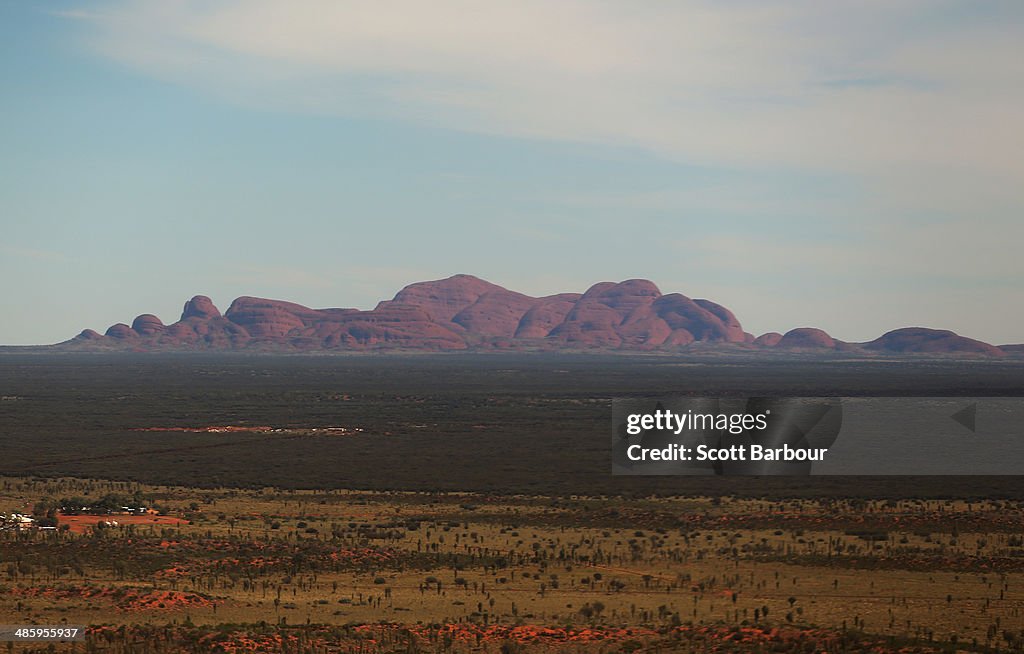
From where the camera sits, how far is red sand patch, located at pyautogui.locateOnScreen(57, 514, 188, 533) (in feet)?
131

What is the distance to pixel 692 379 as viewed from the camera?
176m

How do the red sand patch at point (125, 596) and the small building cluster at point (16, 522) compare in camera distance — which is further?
the small building cluster at point (16, 522)

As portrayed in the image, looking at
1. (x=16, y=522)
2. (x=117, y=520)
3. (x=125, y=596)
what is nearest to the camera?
(x=125, y=596)

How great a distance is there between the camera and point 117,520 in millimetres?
41250

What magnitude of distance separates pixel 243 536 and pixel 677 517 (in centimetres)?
1682

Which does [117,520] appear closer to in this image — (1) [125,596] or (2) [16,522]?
(2) [16,522]

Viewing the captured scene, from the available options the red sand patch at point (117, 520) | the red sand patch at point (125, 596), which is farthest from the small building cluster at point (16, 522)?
the red sand patch at point (125, 596)

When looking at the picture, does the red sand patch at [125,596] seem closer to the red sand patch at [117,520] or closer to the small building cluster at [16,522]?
the small building cluster at [16,522]

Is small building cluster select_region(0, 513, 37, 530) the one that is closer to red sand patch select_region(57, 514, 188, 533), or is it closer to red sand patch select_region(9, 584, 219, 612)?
red sand patch select_region(57, 514, 188, 533)

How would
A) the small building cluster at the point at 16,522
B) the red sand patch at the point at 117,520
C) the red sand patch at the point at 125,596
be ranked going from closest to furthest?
1. the red sand patch at the point at 125,596
2. the small building cluster at the point at 16,522
3. the red sand patch at the point at 117,520

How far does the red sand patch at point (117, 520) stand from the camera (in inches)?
1574

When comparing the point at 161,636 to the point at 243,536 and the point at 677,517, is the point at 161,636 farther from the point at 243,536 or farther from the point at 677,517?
the point at 677,517

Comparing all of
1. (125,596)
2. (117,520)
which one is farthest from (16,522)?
(125,596)

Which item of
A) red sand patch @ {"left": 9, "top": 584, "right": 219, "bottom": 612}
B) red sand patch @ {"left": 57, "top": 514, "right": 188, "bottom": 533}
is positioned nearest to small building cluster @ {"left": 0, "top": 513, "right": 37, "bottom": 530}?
red sand patch @ {"left": 57, "top": 514, "right": 188, "bottom": 533}
